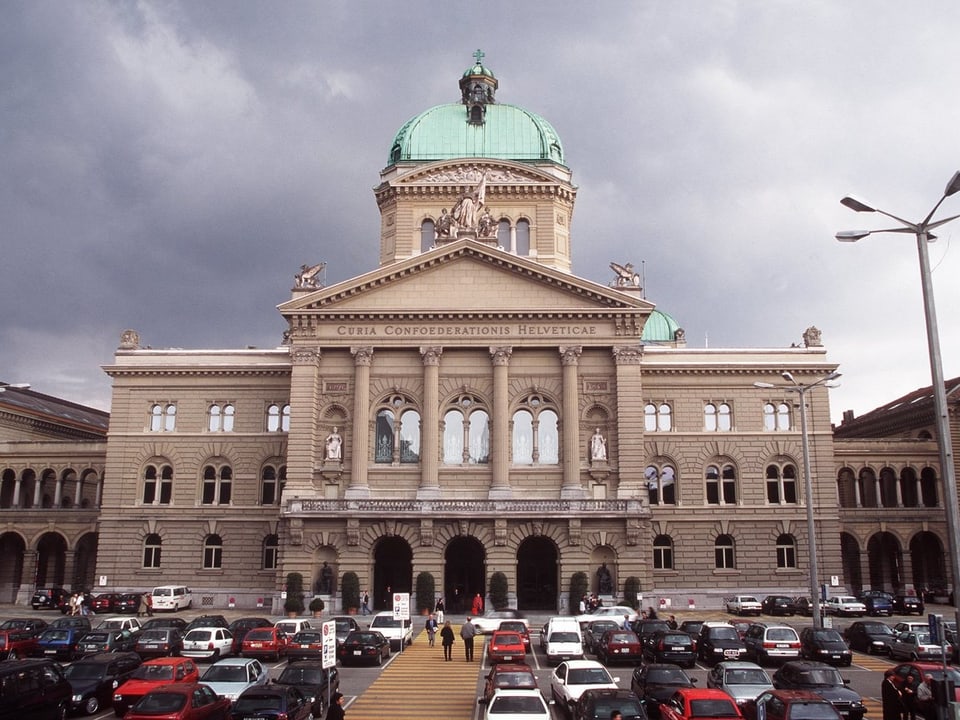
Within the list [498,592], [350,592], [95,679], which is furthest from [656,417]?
[95,679]

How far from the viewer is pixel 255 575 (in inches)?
2490

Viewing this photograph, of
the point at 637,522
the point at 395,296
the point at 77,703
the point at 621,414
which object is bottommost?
the point at 77,703

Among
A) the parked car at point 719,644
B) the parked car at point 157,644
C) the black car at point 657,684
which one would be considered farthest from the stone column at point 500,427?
the black car at point 657,684

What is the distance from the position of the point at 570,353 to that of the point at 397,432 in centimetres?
1194

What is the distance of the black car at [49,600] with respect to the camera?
63.3 metres

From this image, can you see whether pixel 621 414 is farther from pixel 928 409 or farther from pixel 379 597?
pixel 928 409

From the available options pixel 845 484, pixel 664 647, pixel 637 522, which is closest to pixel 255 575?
pixel 637 522

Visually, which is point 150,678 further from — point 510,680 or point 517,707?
point 517,707

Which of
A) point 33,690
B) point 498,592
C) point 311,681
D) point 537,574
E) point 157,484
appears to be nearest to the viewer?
point 33,690

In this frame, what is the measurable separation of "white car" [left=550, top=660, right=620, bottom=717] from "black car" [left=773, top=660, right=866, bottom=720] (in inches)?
212

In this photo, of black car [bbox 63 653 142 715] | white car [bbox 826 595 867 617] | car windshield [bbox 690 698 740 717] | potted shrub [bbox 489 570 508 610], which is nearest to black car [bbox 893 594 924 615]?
white car [bbox 826 595 867 617]

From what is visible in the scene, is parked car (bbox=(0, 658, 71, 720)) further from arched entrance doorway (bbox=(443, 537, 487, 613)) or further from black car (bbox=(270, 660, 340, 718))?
arched entrance doorway (bbox=(443, 537, 487, 613))

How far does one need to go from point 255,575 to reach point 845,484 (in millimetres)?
44847

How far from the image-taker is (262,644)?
1500 inches
